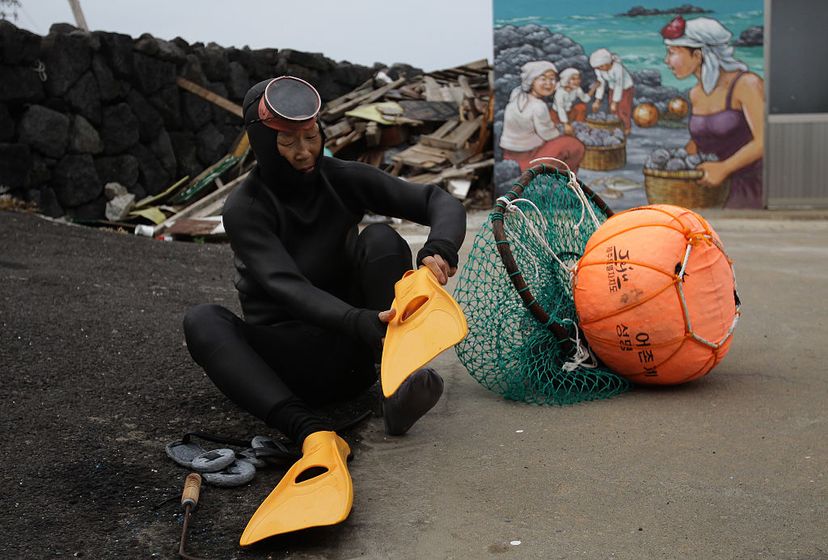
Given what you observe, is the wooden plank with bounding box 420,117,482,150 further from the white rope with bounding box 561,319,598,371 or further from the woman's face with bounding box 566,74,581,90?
the white rope with bounding box 561,319,598,371

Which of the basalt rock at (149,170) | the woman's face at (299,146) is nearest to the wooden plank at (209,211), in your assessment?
the basalt rock at (149,170)

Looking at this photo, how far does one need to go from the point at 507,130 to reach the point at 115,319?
8.35 meters

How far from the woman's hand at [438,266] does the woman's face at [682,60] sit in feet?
33.6

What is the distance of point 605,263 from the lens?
3.87 meters

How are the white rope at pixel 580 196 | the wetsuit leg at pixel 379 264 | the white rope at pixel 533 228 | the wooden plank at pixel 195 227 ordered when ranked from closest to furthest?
the wetsuit leg at pixel 379 264 → the white rope at pixel 533 228 → the white rope at pixel 580 196 → the wooden plank at pixel 195 227

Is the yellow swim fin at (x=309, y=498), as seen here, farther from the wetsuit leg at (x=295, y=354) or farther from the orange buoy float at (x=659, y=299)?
the orange buoy float at (x=659, y=299)

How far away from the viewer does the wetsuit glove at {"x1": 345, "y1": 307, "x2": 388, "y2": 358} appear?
301 cm

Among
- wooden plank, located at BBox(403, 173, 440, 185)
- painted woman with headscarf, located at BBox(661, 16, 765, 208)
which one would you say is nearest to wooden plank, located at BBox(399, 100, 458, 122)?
wooden plank, located at BBox(403, 173, 440, 185)

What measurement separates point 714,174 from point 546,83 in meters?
2.52

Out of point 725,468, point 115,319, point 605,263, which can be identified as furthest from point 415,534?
point 115,319

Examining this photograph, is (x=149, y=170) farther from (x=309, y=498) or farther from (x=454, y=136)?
(x=309, y=498)

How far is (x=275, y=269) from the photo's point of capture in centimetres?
323

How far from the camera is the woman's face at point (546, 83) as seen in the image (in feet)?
41.4

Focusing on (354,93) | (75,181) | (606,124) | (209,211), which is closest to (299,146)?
(209,211)
